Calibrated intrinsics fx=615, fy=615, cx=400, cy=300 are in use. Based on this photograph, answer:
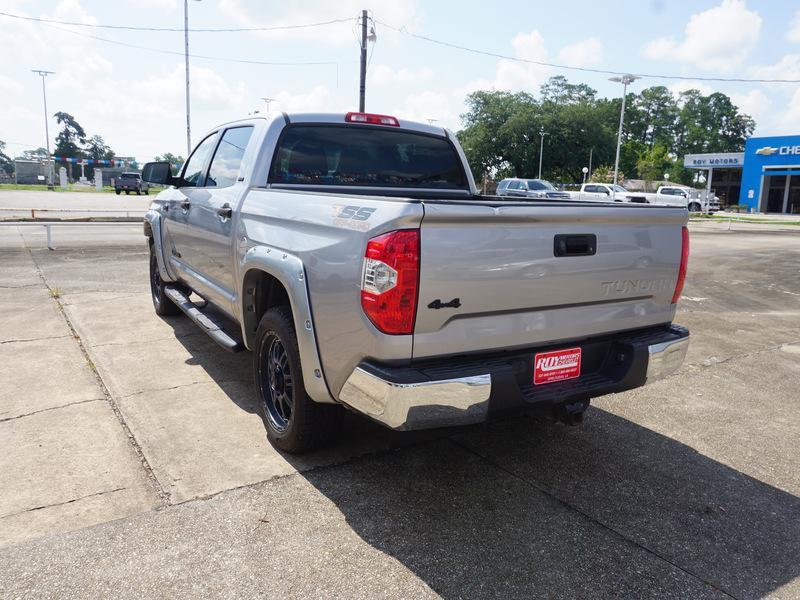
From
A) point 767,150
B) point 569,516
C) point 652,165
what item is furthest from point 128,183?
point 569,516

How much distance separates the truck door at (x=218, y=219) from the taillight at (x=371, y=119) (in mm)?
725

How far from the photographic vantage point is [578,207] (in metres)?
3.06

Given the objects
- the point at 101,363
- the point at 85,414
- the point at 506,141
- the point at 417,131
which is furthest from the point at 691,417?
the point at 506,141

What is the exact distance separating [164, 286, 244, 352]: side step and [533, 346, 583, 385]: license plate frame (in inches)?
83.5

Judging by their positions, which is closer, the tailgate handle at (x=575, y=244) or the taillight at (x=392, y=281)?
the taillight at (x=392, y=281)

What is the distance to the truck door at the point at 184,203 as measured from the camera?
17.5 feet

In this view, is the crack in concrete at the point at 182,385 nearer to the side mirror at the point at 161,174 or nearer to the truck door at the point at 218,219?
the truck door at the point at 218,219

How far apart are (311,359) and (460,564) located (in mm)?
1176

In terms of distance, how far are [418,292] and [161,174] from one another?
13.1 ft

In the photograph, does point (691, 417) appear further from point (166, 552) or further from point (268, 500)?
point (166, 552)

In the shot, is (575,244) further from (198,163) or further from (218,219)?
(198,163)

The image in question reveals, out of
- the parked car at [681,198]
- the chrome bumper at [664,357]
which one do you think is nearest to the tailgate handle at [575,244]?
the chrome bumper at [664,357]

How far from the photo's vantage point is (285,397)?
12.0 ft

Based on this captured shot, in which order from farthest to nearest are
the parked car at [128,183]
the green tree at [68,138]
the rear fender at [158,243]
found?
1. the green tree at [68,138]
2. the parked car at [128,183]
3. the rear fender at [158,243]
